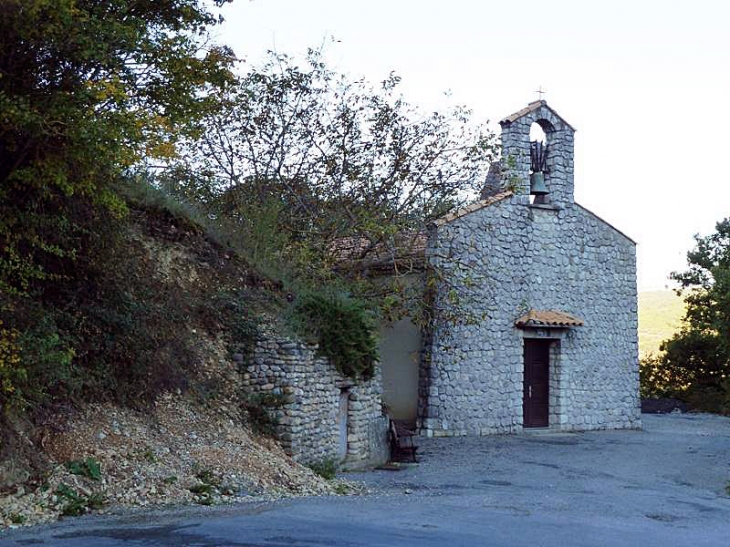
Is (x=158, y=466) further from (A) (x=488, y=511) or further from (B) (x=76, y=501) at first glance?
(A) (x=488, y=511)

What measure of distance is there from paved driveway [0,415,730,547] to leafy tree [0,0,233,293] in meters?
3.62

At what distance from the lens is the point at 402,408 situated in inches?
829

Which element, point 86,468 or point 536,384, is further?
point 536,384

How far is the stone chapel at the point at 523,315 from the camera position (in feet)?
67.0

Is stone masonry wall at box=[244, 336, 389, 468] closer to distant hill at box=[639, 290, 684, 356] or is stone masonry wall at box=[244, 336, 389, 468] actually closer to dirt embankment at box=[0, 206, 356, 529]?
dirt embankment at box=[0, 206, 356, 529]

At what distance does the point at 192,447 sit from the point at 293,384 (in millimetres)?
2658

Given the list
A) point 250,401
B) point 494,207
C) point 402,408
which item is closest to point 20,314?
point 250,401

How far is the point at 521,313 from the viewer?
22.2 m

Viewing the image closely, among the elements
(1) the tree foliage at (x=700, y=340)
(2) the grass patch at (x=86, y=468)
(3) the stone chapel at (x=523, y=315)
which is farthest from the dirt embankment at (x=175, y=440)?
(1) the tree foliage at (x=700, y=340)

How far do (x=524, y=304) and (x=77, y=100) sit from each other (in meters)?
14.7

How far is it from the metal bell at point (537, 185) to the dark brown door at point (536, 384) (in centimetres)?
363

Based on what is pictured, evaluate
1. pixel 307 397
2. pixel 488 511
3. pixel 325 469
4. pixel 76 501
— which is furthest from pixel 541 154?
pixel 76 501

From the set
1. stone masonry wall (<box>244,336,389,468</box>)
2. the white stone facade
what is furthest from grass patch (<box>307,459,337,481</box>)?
the white stone facade

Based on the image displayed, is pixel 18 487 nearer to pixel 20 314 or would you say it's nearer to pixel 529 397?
pixel 20 314
